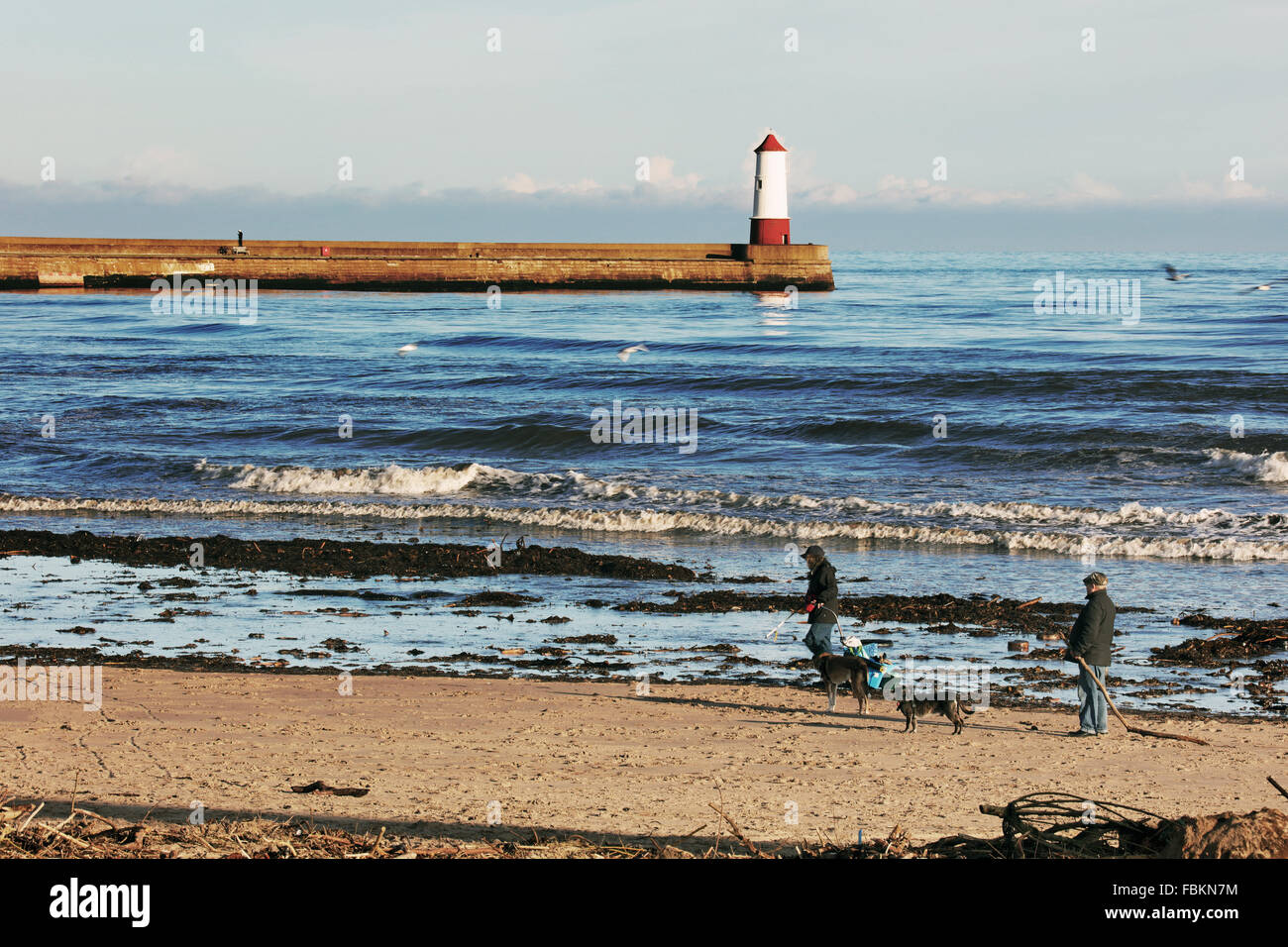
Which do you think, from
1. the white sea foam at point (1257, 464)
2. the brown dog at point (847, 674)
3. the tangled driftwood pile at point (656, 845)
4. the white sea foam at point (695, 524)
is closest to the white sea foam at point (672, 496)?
the white sea foam at point (695, 524)

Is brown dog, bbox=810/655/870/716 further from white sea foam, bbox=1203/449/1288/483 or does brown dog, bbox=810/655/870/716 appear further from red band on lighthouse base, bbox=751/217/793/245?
red band on lighthouse base, bbox=751/217/793/245

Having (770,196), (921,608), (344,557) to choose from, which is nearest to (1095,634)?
(921,608)

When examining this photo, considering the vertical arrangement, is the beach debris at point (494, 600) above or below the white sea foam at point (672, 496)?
below

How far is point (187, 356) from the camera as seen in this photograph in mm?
42125

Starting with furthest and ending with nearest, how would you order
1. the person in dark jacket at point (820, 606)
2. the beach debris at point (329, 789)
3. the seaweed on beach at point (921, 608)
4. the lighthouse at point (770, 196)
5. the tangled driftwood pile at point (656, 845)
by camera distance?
the lighthouse at point (770, 196) < the seaweed on beach at point (921, 608) < the person in dark jacket at point (820, 606) < the beach debris at point (329, 789) < the tangled driftwood pile at point (656, 845)

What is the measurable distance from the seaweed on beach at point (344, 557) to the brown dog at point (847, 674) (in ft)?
16.2

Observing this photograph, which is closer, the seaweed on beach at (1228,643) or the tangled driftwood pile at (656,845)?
the tangled driftwood pile at (656,845)

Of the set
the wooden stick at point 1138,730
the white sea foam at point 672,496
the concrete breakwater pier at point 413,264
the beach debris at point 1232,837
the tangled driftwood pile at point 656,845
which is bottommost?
the wooden stick at point 1138,730

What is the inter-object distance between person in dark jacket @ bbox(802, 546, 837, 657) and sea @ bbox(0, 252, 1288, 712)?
50 cm

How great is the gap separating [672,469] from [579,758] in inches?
576

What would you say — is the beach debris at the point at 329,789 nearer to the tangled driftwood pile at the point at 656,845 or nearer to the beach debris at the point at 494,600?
the tangled driftwood pile at the point at 656,845

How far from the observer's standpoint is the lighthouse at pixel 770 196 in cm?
6392

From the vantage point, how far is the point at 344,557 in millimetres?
14898

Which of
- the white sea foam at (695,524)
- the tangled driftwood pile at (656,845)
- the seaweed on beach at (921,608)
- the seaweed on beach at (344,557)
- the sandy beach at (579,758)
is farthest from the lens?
the white sea foam at (695,524)
